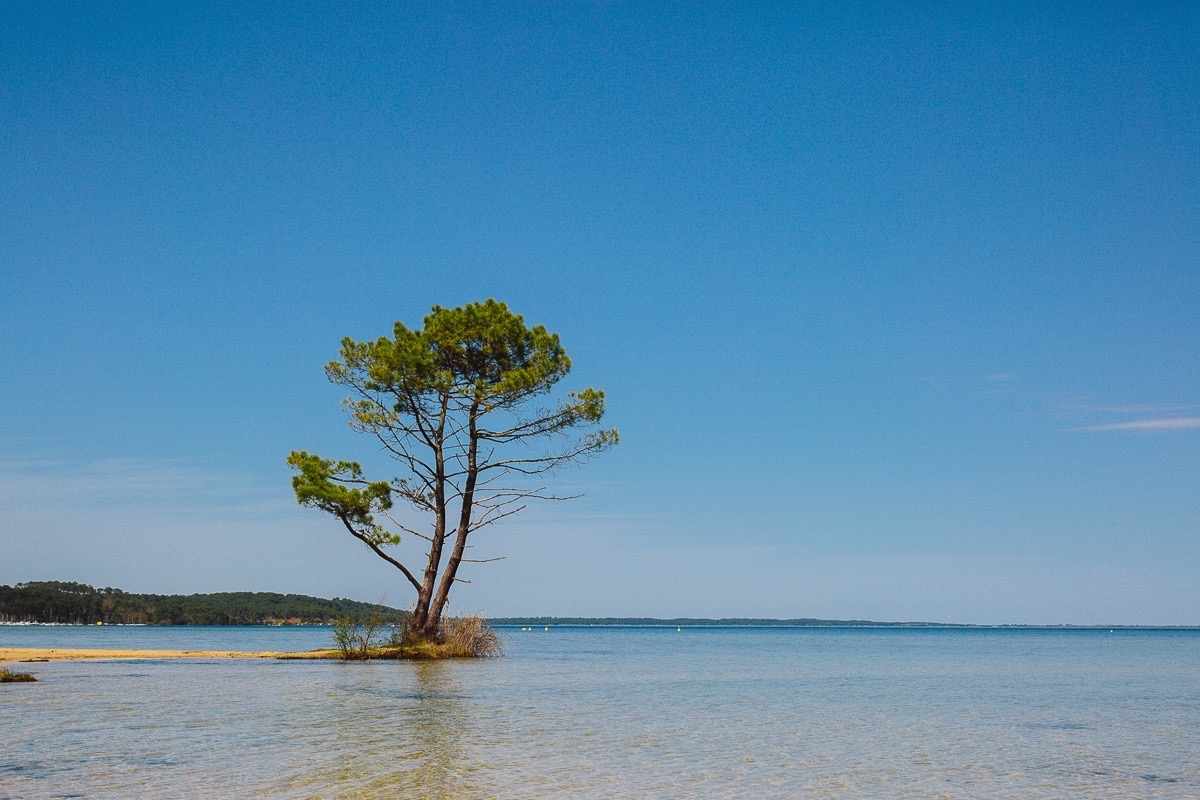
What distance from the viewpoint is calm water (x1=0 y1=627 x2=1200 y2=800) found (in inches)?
395

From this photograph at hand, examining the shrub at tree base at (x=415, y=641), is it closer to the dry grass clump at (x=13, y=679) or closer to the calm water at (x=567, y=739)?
the calm water at (x=567, y=739)

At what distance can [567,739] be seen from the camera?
44.3 ft

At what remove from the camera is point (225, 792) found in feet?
30.2

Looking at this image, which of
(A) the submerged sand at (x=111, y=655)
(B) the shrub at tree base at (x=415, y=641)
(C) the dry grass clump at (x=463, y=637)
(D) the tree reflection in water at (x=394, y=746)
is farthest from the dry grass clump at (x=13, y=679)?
(C) the dry grass clump at (x=463, y=637)

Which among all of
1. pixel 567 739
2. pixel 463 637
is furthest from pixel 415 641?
pixel 567 739

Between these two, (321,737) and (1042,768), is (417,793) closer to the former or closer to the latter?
(321,737)

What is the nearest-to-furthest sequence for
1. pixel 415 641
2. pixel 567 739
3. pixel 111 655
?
pixel 567 739
pixel 415 641
pixel 111 655

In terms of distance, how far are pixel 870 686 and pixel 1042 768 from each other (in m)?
14.4

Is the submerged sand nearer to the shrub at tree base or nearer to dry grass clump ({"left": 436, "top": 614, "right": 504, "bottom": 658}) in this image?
the shrub at tree base

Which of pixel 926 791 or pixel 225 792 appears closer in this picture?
pixel 225 792

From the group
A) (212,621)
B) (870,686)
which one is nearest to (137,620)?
(212,621)

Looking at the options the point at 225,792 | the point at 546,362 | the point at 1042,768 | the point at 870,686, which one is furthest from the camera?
the point at 546,362

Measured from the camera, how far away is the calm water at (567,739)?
10023mm

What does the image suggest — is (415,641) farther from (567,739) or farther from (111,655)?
(567,739)
